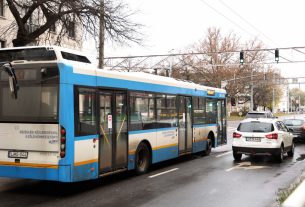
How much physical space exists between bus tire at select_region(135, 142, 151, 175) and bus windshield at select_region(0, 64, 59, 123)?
11.6 feet

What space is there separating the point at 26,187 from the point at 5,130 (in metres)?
1.71

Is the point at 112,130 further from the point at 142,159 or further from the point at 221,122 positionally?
the point at 221,122

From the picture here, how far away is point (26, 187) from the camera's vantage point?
33.5 feet

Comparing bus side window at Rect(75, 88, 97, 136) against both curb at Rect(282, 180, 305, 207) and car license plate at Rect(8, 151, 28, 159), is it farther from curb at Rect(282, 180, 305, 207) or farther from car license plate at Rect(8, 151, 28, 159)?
curb at Rect(282, 180, 305, 207)

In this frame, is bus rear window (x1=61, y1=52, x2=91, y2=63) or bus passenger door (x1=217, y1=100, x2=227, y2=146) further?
bus passenger door (x1=217, y1=100, x2=227, y2=146)

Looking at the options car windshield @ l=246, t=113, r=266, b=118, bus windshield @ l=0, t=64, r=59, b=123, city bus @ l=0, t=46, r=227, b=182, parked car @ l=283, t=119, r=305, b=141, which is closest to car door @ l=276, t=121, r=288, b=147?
city bus @ l=0, t=46, r=227, b=182

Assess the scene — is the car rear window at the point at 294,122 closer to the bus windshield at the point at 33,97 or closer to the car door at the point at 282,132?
the car door at the point at 282,132

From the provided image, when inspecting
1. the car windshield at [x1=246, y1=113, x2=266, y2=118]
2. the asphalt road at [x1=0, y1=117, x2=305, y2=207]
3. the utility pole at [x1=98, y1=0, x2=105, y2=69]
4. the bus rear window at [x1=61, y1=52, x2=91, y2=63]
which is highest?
the utility pole at [x1=98, y1=0, x2=105, y2=69]

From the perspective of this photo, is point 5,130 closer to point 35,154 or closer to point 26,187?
point 35,154

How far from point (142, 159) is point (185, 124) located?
3.33 m

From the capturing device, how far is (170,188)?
10.1 metres

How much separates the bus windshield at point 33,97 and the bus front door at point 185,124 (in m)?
6.42

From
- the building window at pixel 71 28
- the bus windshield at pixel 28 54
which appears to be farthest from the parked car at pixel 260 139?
the building window at pixel 71 28

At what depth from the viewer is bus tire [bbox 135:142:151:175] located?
1187 cm
